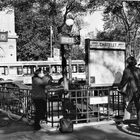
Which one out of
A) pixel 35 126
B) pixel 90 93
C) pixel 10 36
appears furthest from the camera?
pixel 10 36

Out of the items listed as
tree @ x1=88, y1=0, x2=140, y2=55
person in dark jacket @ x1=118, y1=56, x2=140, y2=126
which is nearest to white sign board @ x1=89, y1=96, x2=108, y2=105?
person in dark jacket @ x1=118, y1=56, x2=140, y2=126

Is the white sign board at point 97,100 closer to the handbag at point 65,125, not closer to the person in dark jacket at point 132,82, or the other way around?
the person in dark jacket at point 132,82

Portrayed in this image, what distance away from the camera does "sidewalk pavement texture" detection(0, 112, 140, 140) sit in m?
7.60

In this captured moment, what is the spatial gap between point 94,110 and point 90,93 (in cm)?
70

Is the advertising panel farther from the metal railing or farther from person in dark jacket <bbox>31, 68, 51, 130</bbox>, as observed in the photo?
person in dark jacket <bbox>31, 68, 51, 130</bbox>

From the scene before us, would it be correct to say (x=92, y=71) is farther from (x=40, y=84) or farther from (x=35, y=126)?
(x=35, y=126)

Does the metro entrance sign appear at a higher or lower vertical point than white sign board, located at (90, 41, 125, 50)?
higher

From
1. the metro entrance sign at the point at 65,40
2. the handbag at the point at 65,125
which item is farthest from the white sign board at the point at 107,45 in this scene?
the handbag at the point at 65,125

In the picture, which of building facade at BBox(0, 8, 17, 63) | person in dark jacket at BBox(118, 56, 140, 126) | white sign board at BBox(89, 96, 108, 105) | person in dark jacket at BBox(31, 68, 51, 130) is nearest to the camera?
person in dark jacket at BBox(118, 56, 140, 126)

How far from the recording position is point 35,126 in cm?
848

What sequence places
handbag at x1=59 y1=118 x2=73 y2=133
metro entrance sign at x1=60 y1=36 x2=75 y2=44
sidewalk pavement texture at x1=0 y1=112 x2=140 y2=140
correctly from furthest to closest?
1. metro entrance sign at x1=60 y1=36 x2=75 y2=44
2. handbag at x1=59 y1=118 x2=73 y2=133
3. sidewalk pavement texture at x1=0 y1=112 x2=140 y2=140

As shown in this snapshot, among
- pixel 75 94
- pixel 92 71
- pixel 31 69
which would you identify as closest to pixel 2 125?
pixel 75 94

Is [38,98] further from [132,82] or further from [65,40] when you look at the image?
[132,82]

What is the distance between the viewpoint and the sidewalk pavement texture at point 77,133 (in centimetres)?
760
